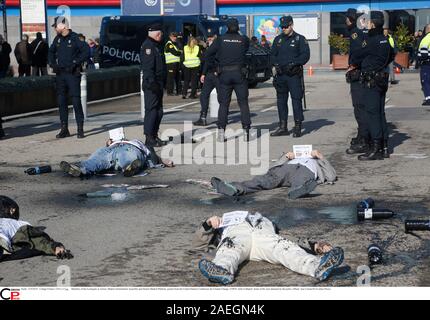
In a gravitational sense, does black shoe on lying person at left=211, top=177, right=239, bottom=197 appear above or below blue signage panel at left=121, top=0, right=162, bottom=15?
below

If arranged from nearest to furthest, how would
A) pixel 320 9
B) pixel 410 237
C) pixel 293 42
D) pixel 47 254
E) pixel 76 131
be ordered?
pixel 47 254 < pixel 410 237 < pixel 293 42 < pixel 76 131 < pixel 320 9

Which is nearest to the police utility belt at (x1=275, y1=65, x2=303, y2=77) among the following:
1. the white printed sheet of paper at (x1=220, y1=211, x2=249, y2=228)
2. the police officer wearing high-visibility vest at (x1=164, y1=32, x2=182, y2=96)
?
the white printed sheet of paper at (x1=220, y1=211, x2=249, y2=228)

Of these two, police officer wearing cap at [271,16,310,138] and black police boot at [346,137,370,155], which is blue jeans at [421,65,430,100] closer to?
police officer wearing cap at [271,16,310,138]

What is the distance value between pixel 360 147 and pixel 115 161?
385cm

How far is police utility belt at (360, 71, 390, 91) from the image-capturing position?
13234 millimetres

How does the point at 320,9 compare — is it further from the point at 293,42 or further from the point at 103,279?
the point at 103,279

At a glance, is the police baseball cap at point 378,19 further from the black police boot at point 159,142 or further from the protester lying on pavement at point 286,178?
the black police boot at point 159,142

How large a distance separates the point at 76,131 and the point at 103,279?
35.1 ft

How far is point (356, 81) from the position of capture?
1391 centimetres

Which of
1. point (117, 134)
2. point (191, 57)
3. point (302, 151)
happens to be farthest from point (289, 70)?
point (191, 57)

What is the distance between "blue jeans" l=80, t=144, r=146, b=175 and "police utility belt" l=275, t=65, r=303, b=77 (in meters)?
4.23

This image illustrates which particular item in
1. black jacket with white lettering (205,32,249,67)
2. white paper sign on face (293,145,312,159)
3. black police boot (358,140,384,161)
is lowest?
black police boot (358,140,384,161)
